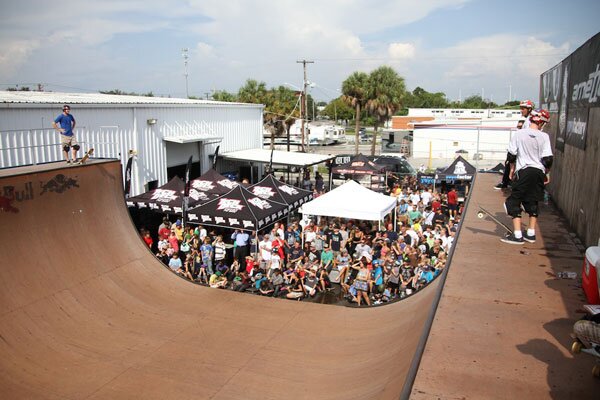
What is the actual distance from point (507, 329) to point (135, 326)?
563cm

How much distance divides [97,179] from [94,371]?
476cm

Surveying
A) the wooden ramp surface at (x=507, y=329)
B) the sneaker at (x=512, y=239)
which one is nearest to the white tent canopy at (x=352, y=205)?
the sneaker at (x=512, y=239)

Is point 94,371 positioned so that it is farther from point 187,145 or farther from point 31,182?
point 187,145

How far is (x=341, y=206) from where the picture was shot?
14.1 metres

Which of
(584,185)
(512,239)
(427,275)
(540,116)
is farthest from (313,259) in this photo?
(540,116)

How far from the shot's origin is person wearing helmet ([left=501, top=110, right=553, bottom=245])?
489 cm

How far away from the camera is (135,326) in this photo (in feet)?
23.0

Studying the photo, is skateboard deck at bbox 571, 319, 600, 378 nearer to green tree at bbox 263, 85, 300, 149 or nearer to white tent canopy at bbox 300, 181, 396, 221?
white tent canopy at bbox 300, 181, 396, 221

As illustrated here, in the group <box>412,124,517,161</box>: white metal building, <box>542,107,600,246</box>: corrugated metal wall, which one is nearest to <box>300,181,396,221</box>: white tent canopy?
<box>542,107,600,246</box>: corrugated metal wall

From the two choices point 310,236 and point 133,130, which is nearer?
point 310,236

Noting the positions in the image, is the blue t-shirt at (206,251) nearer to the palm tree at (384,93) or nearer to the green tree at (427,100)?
the palm tree at (384,93)

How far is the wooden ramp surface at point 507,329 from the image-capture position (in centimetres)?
249

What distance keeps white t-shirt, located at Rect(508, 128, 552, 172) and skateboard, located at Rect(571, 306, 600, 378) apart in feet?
8.89

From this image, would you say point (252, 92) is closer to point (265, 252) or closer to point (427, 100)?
point (265, 252)
